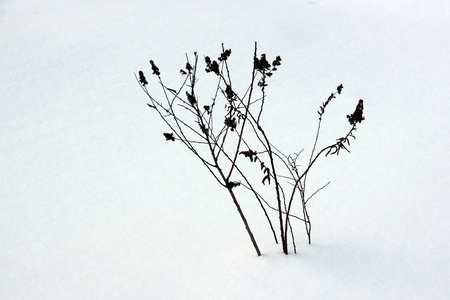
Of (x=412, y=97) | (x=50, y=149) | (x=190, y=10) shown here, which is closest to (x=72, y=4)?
(x=190, y=10)

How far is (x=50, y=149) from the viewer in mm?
A: 3596

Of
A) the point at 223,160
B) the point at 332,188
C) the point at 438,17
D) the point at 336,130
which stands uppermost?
the point at 438,17

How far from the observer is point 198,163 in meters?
3.33

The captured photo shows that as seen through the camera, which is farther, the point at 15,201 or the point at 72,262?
the point at 15,201

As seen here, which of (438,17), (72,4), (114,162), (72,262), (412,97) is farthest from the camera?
(72,4)

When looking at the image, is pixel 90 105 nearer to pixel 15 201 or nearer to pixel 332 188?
pixel 15 201

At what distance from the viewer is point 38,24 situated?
5816 millimetres

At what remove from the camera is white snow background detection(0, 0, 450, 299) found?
A: 2.04 meters

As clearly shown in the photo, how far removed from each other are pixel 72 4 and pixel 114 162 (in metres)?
3.85

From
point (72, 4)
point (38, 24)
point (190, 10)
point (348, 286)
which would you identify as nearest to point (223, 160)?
point (348, 286)

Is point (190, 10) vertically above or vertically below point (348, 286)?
above

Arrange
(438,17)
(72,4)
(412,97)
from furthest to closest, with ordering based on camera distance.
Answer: (72,4)
(438,17)
(412,97)

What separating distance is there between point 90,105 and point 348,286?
3.08 meters

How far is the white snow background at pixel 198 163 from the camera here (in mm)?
2037
